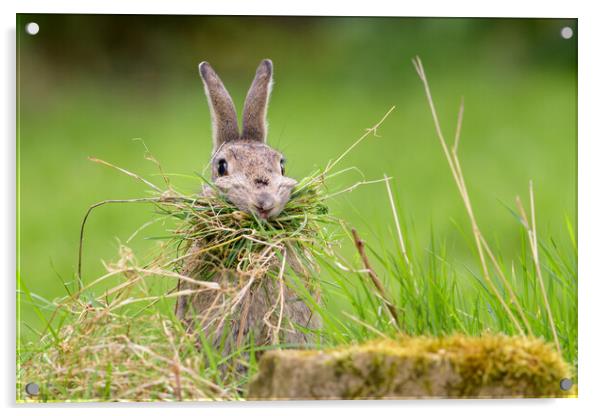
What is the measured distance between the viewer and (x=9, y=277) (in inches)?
147

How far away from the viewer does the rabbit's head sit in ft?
12.2

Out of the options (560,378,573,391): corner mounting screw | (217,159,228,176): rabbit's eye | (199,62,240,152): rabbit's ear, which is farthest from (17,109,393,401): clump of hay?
(560,378,573,391): corner mounting screw

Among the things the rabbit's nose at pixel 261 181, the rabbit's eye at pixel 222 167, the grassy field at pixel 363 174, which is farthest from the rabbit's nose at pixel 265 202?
the rabbit's eye at pixel 222 167

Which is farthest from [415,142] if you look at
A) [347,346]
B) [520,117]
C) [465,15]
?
Answer: [347,346]

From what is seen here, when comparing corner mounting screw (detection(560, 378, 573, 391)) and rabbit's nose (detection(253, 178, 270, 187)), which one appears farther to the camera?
rabbit's nose (detection(253, 178, 270, 187))

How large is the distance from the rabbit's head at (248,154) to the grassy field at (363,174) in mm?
143

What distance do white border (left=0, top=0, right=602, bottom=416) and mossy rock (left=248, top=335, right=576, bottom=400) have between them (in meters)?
0.19

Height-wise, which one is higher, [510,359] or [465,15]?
[465,15]

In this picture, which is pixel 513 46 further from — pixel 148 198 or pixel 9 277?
pixel 9 277

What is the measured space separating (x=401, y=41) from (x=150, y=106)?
3.71 feet

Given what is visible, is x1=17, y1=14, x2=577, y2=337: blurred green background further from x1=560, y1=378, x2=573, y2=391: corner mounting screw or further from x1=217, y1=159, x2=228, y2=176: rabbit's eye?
x1=560, y1=378, x2=573, y2=391: corner mounting screw

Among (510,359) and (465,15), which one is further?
(465,15)

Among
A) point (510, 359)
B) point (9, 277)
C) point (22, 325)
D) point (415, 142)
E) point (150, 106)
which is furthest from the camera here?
point (415, 142)

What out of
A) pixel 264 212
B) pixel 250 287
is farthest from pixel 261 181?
pixel 250 287
